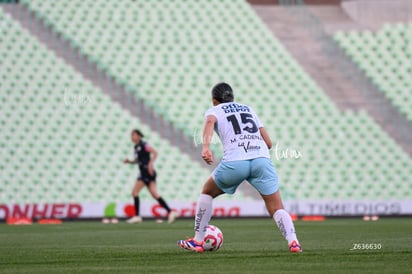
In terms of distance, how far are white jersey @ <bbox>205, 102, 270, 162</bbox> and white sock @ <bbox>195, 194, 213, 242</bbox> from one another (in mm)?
580

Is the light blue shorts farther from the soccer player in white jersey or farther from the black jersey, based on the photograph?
the black jersey

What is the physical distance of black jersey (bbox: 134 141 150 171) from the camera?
19.3 m

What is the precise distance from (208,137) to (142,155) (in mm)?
10322

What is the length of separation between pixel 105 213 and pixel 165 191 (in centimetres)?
191

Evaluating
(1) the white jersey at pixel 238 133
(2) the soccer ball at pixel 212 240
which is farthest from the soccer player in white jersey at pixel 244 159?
(2) the soccer ball at pixel 212 240

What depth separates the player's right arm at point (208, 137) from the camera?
9.03 meters

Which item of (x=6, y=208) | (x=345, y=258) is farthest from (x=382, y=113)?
(x=345, y=258)

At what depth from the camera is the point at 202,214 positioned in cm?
984

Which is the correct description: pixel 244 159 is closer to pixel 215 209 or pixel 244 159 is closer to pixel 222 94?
pixel 222 94

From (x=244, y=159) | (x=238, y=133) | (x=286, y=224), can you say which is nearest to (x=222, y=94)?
(x=238, y=133)

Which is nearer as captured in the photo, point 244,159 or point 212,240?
point 244,159

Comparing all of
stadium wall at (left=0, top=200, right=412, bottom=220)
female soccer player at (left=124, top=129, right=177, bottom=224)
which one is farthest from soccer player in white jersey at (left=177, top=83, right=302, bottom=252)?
stadium wall at (left=0, top=200, right=412, bottom=220)

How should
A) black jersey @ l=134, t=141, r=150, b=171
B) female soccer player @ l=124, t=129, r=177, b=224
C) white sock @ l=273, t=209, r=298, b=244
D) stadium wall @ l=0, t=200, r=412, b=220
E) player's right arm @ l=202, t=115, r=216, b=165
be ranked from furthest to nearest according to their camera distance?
stadium wall @ l=0, t=200, r=412, b=220 < black jersey @ l=134, t=141, r=150, b=171 < female soccer player @ l=124, t=129, r=177, b=224 < white sock @ l=273, t=209, r=298, b=244 < player's right arm @ l=202, t=115, r=216, b=165

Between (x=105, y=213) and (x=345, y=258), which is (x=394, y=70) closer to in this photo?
(x=105, y=213)
